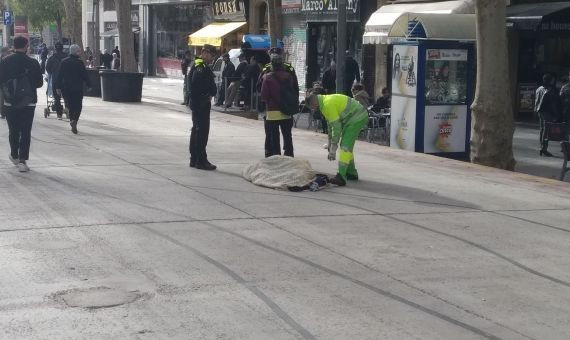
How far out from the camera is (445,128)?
1673 cm

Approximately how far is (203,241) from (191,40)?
32.2 meters

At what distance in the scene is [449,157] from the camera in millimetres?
16891

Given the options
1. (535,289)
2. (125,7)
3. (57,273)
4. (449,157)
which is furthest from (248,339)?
(125,7)

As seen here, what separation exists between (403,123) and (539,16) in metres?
5.54

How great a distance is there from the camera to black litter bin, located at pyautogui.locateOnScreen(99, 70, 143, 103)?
2700cm

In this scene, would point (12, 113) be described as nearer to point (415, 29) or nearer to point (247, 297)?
point (247, 297)

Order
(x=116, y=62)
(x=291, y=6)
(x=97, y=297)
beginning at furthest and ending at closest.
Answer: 1. (x=116, y=62)
2. (x=291, y=6)
3. (x=97, y=297)

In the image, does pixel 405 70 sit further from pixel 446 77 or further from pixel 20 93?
pixel 20 93

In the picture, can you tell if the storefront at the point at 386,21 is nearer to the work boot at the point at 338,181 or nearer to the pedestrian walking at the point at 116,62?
the work boot at the point at 338,181

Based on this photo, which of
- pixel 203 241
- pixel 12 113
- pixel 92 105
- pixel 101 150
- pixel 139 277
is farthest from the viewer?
pixel 92 105

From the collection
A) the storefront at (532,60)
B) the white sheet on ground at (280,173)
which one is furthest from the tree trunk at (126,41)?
the white sheet on ground at (280,173)

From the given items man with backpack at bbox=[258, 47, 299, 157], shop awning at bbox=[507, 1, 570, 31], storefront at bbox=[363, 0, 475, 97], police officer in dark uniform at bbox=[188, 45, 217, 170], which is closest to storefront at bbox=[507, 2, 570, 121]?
shop awning at bbox=[507, 1, 570, 31]

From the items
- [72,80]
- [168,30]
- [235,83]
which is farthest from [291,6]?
[72,80]

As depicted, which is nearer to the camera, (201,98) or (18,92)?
(18,92)
